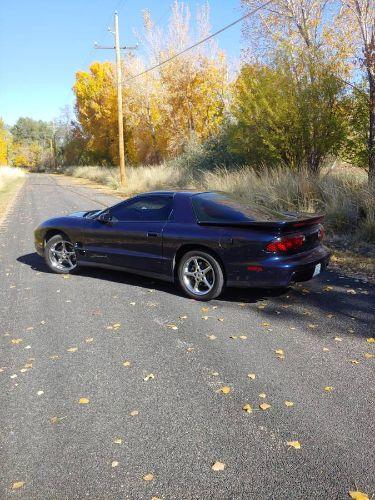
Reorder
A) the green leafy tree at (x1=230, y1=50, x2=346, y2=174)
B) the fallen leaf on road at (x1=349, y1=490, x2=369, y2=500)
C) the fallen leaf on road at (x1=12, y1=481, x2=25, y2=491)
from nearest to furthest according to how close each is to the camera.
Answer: the fallen leaf on road at (x1=349, y1=490, x2=369, y2=500) < the fallen leaf on road at (x1=12, y1=481, x2=25, y2=491) < the green leafy tree at (x1=230, y1=50, x2=346, y2=174)

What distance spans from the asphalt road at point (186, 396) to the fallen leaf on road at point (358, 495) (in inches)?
1.5

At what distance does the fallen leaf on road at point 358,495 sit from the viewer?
2392mm

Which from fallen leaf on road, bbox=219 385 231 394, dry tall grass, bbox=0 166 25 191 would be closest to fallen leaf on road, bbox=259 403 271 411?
fallen leaf on road, bbox=219 385 231 394

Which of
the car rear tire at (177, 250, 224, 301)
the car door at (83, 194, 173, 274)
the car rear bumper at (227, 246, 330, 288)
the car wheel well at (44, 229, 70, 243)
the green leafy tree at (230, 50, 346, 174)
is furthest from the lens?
the green leafy tree at (230, 50, 346, 174)

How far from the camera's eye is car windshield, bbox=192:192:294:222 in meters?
5.72

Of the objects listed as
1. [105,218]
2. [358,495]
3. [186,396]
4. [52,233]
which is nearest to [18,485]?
[186,396]

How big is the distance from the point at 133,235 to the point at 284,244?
222 centimetres

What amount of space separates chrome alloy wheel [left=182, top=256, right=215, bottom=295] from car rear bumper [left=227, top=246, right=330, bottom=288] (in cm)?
31

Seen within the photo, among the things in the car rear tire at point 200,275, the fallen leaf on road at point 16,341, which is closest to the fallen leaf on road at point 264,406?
the car rear tire at point 200,275

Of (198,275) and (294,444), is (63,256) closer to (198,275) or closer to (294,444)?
(198,275)

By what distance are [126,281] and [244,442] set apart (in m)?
4.27

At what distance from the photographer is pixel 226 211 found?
5852mm

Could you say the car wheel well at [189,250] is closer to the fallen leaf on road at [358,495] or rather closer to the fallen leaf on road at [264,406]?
the fallen leaf on road at [264,406]

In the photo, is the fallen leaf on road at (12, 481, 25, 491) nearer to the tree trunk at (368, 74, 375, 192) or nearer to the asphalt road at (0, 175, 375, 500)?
the asphalt road at (0, 175, 375, 500)
